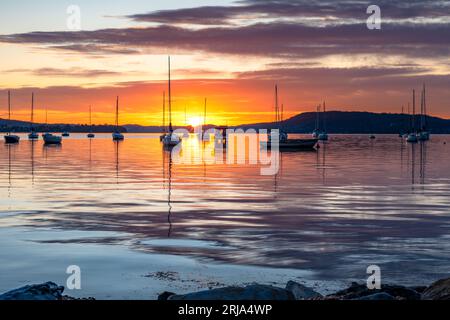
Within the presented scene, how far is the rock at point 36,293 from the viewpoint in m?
10.9

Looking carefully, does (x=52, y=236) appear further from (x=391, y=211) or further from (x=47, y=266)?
(x=391, y=211)

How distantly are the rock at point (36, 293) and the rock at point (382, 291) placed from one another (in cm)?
500

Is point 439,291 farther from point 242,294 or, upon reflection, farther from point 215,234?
point 215,234

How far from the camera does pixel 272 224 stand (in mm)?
22641

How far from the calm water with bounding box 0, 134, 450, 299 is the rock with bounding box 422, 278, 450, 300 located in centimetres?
243

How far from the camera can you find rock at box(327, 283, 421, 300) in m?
12.4

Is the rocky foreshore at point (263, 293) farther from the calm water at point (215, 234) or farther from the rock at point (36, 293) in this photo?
the calm water at point (215, 234)

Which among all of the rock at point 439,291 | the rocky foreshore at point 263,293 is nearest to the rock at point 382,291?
the rocky foreshore at point 263,293

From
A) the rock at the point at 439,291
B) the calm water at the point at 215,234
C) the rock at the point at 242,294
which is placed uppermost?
the rock at the point at 242,294

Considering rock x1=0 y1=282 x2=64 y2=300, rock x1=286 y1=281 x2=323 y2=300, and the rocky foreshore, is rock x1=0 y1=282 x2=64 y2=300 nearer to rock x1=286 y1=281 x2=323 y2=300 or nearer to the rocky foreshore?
the rocky foreshore

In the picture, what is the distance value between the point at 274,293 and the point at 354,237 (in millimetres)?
9269

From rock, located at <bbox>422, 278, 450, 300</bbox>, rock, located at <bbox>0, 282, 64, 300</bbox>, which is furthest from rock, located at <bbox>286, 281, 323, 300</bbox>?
rock, located at <bbox>0, 282, 64, 300</bbox>

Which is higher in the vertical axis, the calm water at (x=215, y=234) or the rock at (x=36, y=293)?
the rock at (x=36, y=293)
